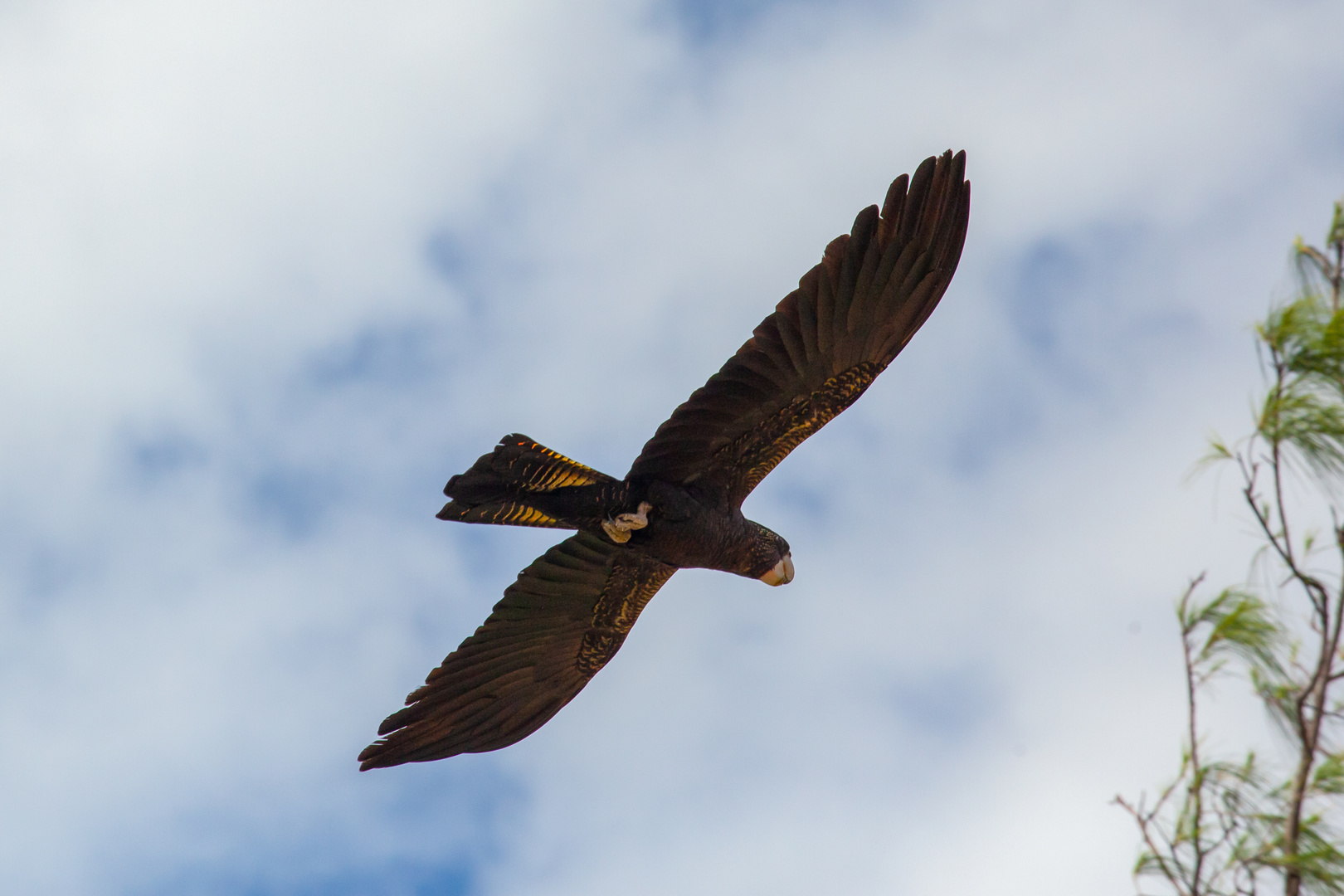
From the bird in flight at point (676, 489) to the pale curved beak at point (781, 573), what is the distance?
0.5 inches

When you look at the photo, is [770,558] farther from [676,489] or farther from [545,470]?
[545,470]

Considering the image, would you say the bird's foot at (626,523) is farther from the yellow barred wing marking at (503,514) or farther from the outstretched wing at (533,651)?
the outstretched wing at (533,651)

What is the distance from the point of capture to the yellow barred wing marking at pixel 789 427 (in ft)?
27.8

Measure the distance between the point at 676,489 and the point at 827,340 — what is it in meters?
1.45

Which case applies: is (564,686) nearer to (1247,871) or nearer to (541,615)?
(541,615)

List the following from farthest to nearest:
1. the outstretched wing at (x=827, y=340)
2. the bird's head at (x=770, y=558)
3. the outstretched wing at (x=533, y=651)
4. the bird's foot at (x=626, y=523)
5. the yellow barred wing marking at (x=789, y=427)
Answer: the outstretched wing at (x=533, y=651) → the bird's head at (x=770, y=558) → the bird's foot at (x=626, y=523) → the yellow barred wing marking at (x=789, y=427) → the outstretched wing at (x=827, y=340)

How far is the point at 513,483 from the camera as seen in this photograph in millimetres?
8234

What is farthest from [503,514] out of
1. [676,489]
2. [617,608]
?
[617,608]

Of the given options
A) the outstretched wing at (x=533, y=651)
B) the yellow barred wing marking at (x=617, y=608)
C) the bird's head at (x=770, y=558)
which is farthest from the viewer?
the yellow barred wing marking at (x=617, y=608)

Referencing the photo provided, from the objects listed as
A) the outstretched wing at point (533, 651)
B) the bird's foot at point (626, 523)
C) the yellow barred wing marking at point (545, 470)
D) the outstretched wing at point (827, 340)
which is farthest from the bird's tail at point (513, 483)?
the outstretched wing at point (533, 651)

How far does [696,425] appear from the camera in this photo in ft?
27.8

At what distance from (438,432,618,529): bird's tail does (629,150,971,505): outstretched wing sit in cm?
59

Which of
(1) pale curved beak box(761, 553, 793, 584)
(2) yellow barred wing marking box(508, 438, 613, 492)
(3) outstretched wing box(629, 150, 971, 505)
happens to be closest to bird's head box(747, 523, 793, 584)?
(1) pale curved beak box(761, 553, 793, 584)

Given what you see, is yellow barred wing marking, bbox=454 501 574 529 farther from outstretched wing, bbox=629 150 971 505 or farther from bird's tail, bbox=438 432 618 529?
outstretched wing, bbox=629 150 971 505
